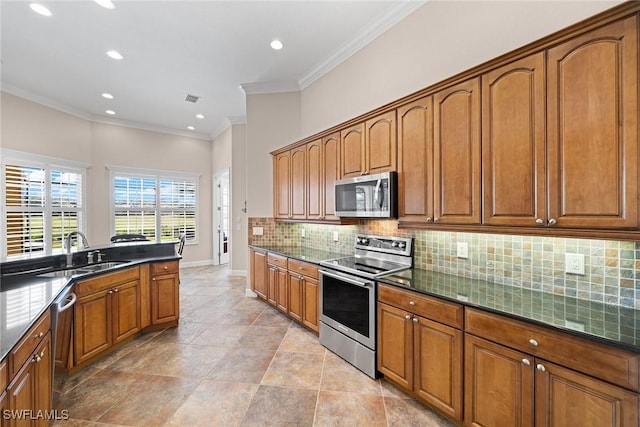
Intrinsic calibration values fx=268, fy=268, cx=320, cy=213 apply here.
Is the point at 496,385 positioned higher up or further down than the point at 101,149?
further down

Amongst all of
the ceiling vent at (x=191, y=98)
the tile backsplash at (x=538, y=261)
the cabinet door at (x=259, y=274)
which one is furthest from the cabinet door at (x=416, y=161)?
the ceiling vent at (x=191, y=98)

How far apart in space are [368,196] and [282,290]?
6.12 feet

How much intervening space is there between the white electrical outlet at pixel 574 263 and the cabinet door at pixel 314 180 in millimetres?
2327

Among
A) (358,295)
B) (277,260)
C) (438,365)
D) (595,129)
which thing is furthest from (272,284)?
(595,129)

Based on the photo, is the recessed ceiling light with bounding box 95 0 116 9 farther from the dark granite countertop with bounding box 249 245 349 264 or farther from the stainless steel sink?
the dark granite countertop with bounding box 249 245 349 264

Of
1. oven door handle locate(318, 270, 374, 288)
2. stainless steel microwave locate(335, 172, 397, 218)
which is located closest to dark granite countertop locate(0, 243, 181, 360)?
oven door handle locate(318, 270, 374, 288)

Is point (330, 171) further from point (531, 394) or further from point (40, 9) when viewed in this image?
point (40, 9)

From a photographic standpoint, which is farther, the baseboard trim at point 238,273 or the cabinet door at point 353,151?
the baseboard trim at point 238,273

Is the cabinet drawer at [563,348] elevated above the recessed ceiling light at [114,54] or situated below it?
below

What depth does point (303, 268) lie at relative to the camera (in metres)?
3.23

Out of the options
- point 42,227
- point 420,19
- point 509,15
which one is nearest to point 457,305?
point 509,15

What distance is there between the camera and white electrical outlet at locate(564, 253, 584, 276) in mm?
1655

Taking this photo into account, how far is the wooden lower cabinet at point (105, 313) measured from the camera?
2.38m

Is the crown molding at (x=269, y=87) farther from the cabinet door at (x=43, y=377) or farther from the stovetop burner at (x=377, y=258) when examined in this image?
the cabinet door at (x=43, y=377)
